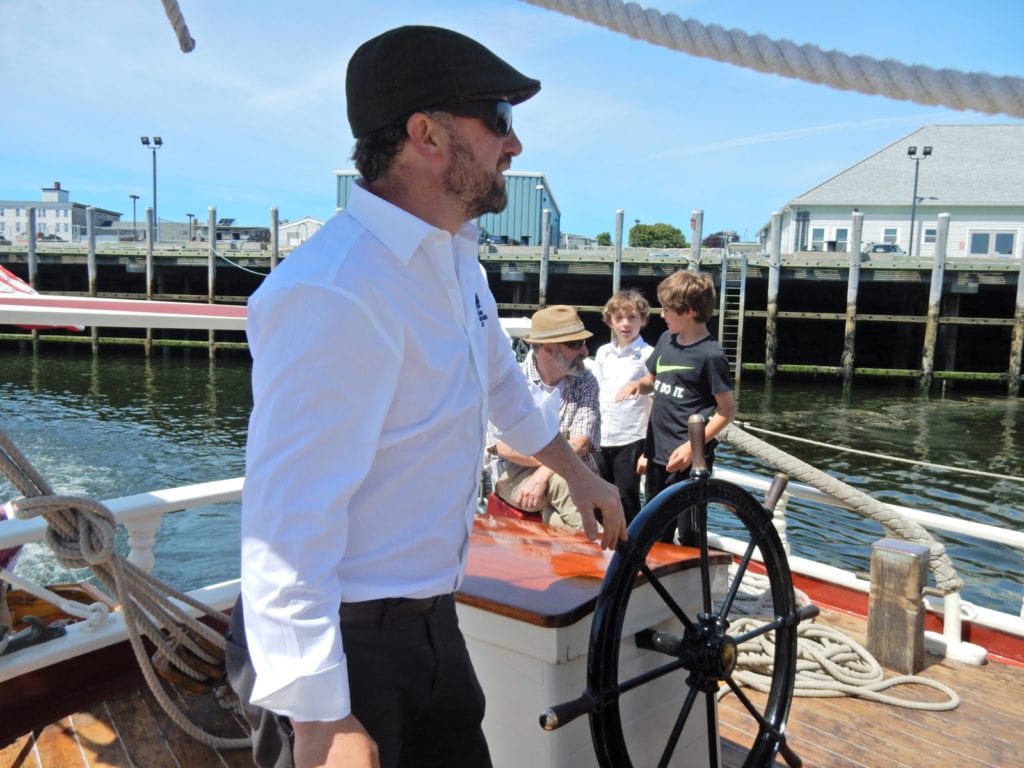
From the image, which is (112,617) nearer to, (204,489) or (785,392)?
(204,489)

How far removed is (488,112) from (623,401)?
3.60 meters

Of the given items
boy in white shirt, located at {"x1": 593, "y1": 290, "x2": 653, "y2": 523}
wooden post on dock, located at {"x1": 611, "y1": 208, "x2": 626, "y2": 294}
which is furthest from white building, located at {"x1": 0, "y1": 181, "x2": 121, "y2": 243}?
boy in white shirt, located at {"x1": 593, "y1": 290, "x2": 653, "y2": 523}

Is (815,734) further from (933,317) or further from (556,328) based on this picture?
(933,317)

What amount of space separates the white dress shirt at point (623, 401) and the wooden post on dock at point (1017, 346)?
20307mm

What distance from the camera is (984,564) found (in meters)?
8.58

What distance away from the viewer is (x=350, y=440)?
1075 mm

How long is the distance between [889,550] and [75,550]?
2.87m

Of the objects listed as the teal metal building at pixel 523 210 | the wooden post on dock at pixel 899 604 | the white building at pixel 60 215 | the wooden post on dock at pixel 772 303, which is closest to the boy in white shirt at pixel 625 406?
the wooden post on dock at pixel 899 604

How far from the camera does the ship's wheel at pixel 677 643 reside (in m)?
1.54

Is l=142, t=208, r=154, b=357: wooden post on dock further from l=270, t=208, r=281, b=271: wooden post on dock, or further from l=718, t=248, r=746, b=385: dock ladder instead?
l=718, t=248, r=746, b=385: dock ladder

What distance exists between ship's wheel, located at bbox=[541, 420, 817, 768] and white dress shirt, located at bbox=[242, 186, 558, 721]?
14.4 inches

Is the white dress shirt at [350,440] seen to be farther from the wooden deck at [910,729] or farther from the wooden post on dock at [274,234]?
the wooden post on dock at [274,234]

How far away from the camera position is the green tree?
66500 mm

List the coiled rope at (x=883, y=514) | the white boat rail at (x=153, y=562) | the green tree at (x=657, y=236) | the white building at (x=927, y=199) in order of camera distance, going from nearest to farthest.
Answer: the white boat rail at (x=153, y=562), the coiled rope at (x=883, y=514), the white building at (x=927, y=199), the green tree at (x=657, y=236)
